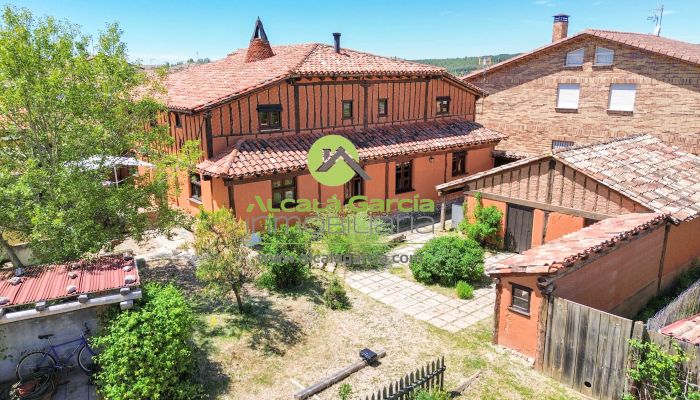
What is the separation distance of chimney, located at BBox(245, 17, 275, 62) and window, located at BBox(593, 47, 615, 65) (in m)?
17.0

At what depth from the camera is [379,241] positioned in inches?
664

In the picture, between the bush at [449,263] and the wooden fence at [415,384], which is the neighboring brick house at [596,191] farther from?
the wooden fence at [415,384]

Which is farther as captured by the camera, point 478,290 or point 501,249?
point 501,249

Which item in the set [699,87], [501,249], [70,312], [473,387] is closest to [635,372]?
[473,387]

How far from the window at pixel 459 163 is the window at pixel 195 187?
12412mm

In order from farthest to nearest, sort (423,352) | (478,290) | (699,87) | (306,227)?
(699,87)
(306,227)
(478,290)
(423,352)

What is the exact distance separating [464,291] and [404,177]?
9.28 metres

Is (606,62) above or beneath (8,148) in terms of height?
above

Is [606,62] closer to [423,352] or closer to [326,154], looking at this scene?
[326,154]

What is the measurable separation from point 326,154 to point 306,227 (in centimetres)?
328

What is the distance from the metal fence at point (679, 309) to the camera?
9859mm

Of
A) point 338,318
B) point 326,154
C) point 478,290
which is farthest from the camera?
point 326,154

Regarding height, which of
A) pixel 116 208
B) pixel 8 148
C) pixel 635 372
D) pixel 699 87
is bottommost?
pixel 635 372

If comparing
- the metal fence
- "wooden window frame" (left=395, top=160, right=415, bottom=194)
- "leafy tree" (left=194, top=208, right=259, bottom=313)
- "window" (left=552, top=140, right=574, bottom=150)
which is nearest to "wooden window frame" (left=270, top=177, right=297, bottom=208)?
"wooden window frame" (left=395, top=160, right=415, bottom=194)
